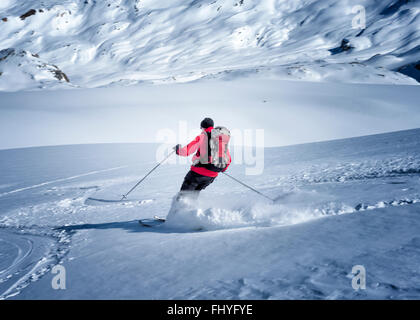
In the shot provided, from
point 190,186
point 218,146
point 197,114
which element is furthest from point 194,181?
point 197,114

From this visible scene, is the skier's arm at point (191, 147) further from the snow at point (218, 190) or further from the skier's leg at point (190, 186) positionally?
the snow at point (218, 190)

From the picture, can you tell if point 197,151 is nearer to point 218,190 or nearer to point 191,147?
point 191,147

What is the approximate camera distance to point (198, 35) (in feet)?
168

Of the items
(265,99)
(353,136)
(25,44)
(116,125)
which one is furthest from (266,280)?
(25,44)

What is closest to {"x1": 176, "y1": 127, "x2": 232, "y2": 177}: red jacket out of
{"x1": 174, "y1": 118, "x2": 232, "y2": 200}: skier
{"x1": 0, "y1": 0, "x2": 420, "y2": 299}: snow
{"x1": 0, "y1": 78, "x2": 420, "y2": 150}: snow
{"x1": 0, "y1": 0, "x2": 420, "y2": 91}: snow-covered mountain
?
{"x1": 174, "y1": 118, "x2": 232, "y2": 200}: skier

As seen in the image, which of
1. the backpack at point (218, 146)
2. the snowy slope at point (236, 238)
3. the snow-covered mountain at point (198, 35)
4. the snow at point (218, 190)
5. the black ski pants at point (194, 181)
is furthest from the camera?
the snow-covered mountain at point (198, 35)

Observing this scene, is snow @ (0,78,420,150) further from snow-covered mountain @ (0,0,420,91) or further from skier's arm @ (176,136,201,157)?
snow-covered mountain @ (0,0,420,91)

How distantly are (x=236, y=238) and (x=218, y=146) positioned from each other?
1113 millimetres

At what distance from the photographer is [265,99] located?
13000 millimetres

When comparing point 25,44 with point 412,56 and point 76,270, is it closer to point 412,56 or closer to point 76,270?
Answer: point 412,56

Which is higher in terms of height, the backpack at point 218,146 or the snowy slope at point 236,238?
the backpack at point 218,146

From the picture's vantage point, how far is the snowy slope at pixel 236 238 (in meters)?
1.76

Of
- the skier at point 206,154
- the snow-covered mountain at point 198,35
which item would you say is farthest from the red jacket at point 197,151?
the snow-covered mountain at point 198,35

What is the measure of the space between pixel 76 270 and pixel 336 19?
57994mm
